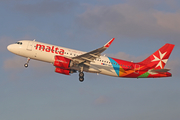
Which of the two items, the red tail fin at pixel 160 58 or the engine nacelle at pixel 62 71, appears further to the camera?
the red tail fin at pixel 160 58

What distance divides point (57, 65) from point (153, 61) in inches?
713

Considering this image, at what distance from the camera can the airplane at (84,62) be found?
163ft

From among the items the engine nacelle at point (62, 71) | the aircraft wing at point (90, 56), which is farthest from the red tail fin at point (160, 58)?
the engine nacelle at point (62, 71)

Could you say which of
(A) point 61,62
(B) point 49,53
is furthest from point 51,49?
(A) point 61,62

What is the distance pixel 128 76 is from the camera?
53.2 metres

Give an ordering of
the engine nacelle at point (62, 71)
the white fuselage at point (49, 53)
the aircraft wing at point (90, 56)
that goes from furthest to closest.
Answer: the engine nacelle at point (62, 71) < the white fuselage at point (49, 53) < the aircraft wing at point (90, 56)

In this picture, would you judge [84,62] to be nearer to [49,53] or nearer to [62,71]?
[62,71]

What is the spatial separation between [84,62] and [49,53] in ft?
20.2

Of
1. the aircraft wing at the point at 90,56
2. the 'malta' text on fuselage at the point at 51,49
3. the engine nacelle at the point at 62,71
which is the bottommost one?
the engine nacelle at the point at 62,71

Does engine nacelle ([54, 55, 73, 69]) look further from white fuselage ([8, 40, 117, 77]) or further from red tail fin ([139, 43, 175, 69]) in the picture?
red tail fin ([139, 43, 175, 69])

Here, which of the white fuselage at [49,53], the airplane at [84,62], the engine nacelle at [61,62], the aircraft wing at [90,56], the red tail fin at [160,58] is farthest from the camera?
the red tail fin at [160,58]

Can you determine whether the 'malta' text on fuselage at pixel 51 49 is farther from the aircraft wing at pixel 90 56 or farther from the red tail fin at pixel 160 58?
the red tail fin at pixel 160 58

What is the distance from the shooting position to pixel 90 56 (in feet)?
161

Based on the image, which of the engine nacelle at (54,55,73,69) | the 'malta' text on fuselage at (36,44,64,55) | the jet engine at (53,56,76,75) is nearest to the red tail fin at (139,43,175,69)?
the jet engine at (53,56,76,75)
